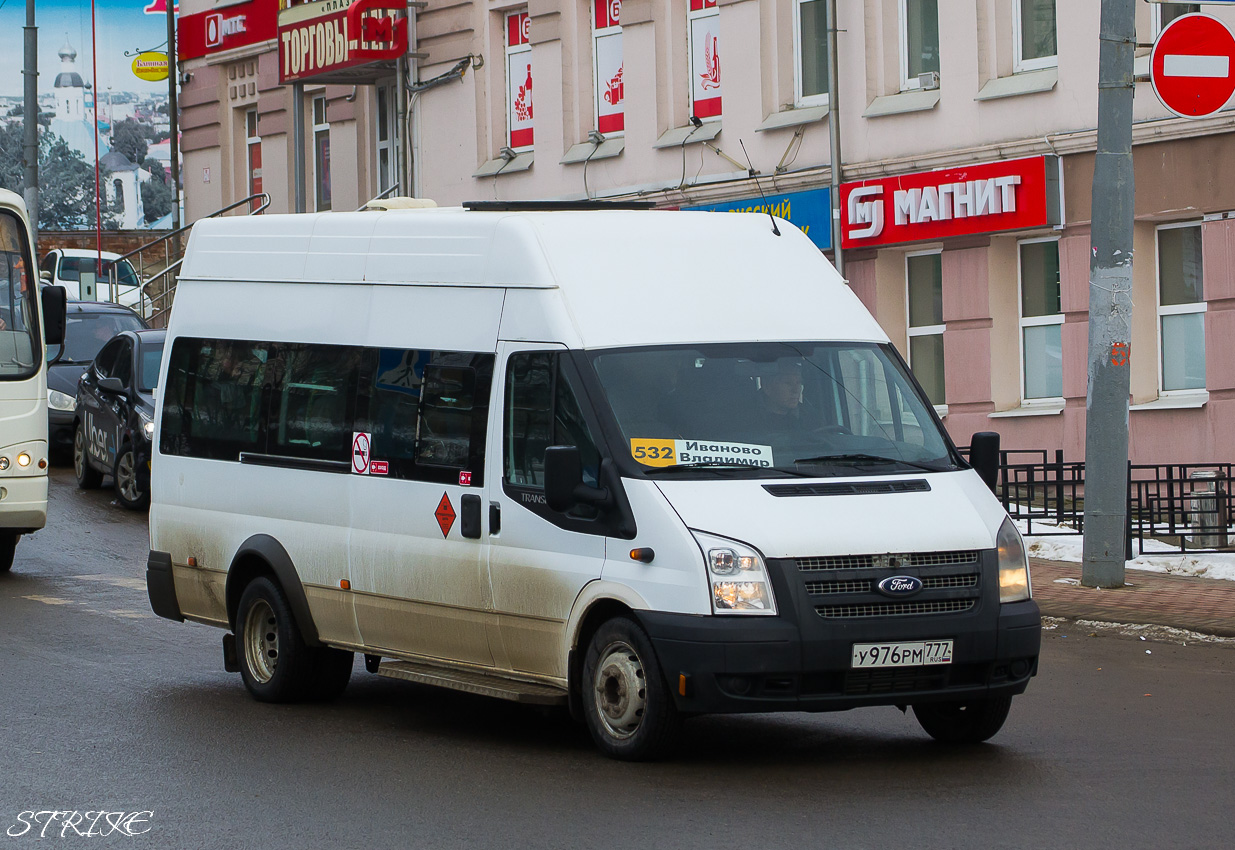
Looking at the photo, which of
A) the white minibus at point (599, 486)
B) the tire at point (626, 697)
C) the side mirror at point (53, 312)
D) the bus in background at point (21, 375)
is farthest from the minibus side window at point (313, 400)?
the side mirror at point (53, 312)

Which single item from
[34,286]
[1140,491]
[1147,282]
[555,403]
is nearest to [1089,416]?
[1140,491]

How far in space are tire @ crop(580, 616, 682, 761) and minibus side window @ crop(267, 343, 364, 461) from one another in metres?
1.99

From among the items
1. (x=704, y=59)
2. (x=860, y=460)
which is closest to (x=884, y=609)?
(x=860, y=460)

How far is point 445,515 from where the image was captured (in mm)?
8766

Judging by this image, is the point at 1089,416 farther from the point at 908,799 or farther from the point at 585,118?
the point at 585,118

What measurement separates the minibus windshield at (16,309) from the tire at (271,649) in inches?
249

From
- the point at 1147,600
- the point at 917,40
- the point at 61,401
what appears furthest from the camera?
the point at 61,401

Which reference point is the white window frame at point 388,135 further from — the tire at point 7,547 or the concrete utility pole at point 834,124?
the tire at point 7,547

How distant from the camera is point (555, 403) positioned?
8344mm

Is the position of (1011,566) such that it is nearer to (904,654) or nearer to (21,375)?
(904,654)

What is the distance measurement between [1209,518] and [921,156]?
6495 mm

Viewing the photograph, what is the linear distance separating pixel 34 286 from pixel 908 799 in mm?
10902

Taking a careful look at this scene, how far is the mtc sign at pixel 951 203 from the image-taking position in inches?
796

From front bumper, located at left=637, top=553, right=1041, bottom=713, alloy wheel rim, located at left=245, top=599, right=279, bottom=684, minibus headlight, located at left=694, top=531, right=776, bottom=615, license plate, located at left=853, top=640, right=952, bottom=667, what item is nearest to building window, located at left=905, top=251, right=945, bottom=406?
alloy wheel rim, located at left=245, top=599, right=279, bottom=684
